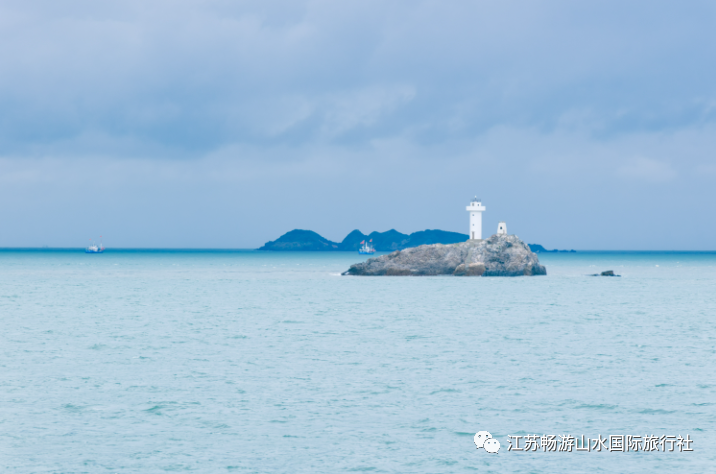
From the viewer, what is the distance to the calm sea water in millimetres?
15586

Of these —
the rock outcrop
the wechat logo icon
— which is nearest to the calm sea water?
the wechat logo icon

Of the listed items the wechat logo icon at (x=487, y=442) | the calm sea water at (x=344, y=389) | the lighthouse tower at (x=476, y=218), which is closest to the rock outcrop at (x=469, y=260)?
the lighthouse tower at (x=476, y=218)

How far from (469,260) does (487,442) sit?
79.2 metres

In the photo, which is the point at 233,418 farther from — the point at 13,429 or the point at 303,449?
the point at 13,429

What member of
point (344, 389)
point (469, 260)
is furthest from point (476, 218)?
point (344, 389)

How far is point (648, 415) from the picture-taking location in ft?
62.6

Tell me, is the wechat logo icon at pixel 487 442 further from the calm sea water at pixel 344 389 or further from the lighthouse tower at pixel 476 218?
the lighthouse tower at pixel 476 218

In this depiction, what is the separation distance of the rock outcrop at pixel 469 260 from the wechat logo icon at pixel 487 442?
256ft

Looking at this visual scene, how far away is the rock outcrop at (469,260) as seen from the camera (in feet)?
308

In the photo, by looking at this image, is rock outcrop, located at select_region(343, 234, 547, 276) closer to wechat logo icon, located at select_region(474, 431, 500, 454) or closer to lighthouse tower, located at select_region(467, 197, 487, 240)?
lighthouse tower, located at select_region(467, 197, 487, 240)

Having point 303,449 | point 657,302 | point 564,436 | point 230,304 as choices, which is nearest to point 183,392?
point 303,449

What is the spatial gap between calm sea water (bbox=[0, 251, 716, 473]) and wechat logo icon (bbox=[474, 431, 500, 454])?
0.86 ft

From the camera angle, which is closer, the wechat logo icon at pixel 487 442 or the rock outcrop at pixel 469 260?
the wechat logo icon at pixel 487 442

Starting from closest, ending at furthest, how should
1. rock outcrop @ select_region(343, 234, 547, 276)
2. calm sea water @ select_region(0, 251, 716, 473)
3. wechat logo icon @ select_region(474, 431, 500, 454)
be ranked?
calm sea water @ select_region(0, 251, 716, 473), wechat logo icon @ select_region(474, 431, 500, 454), rock outcrop @ select_region(343, 234, 547, 276)
